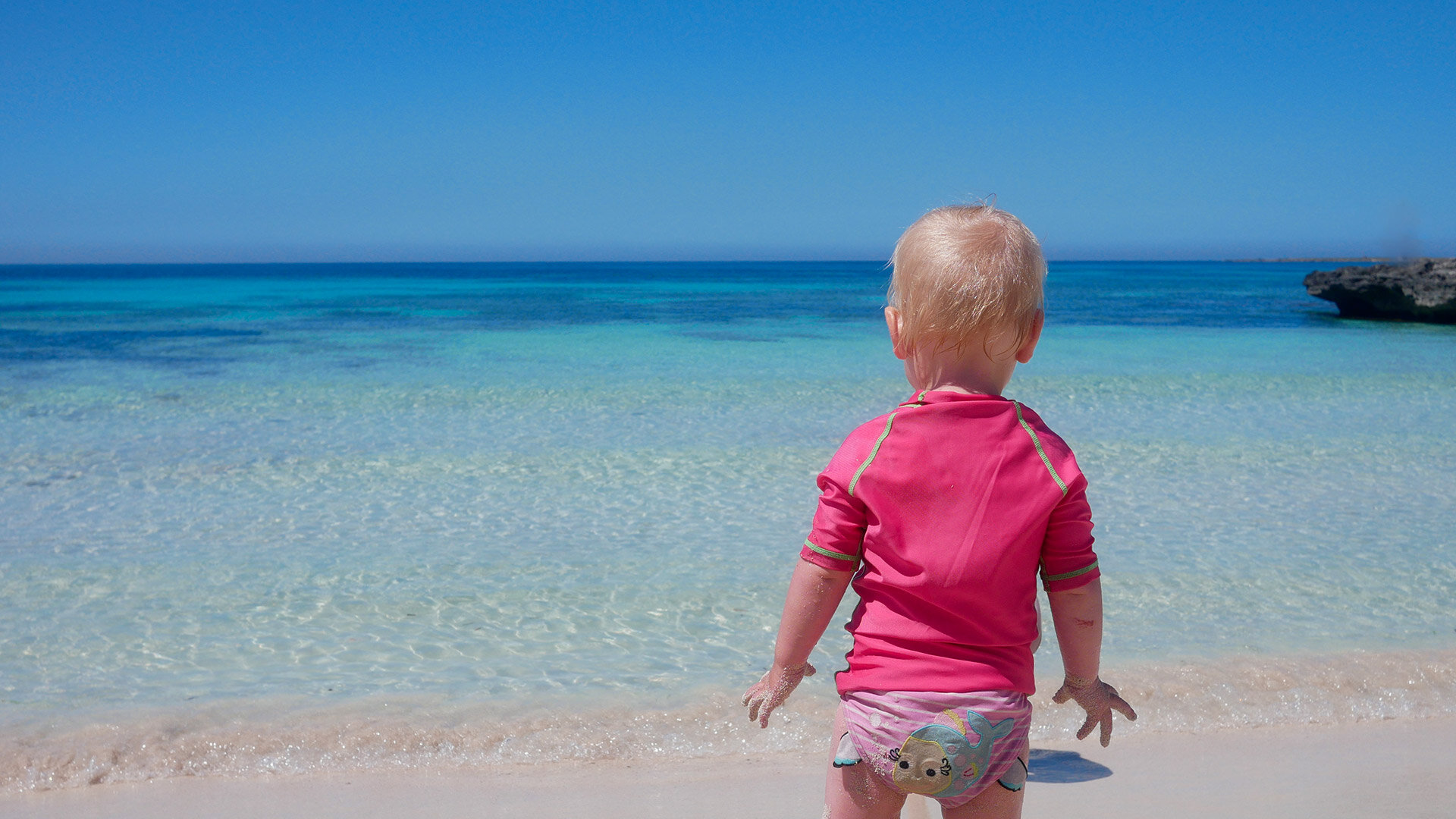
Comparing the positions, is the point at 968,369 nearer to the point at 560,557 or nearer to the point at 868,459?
the point at 868,459

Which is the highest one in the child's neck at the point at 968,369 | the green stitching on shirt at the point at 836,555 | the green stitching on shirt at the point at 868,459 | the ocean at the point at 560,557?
the child's neck at the point at 968,369

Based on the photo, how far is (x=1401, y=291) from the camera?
21984 mm

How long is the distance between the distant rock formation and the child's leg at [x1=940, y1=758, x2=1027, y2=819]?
25.2 m

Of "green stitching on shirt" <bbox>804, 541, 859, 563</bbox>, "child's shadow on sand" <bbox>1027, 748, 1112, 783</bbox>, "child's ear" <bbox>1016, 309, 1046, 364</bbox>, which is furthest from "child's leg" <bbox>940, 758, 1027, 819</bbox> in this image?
"child's shadow on sand" <bbox>1027, 748, 1112, 783</bbox>

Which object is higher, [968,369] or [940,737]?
[968,369]

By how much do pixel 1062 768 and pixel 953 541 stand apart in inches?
70.6

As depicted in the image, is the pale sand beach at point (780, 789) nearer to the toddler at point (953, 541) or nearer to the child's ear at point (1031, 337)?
the toddler at point (953, 541)

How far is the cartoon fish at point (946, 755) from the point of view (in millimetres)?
1476

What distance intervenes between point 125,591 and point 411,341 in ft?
41.4

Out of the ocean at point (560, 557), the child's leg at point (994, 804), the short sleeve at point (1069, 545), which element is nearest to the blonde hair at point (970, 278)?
the short sleeve at point (1069, 545)

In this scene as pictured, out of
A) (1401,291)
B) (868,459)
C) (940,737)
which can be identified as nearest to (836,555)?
(868,459)

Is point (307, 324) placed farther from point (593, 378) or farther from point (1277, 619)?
point (1277, 619)

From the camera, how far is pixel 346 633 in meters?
3.94

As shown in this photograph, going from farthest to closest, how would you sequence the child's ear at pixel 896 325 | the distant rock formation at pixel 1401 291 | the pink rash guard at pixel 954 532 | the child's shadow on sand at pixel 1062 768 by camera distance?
the distant rock formation at pixel 1401 291, the child's shadow on sand at pixel 1062 768, the child's ear at pixel 896 325, the pink rash guard at pixel 954 532
